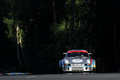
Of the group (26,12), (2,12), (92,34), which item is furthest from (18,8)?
(92,34)

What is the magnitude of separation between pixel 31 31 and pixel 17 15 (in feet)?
20.4

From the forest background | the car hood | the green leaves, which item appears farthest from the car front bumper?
the green leaves

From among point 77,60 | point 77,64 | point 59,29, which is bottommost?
point 77,64

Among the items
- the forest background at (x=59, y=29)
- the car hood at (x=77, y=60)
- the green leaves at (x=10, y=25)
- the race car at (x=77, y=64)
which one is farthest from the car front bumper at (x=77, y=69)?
the green leaves at (x=10, y=25)

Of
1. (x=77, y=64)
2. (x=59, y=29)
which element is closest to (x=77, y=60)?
(x=77, y=64)

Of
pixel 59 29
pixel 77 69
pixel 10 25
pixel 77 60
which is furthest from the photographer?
pixel 10 25

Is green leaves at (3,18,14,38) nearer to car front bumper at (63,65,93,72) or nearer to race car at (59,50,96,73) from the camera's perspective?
race car at (59,50,96,73)

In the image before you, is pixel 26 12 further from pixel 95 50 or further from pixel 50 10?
pixel 95 50

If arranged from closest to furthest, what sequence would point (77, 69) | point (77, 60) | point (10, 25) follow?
point (77, 69) → point (77, 60) → point (10, 25)

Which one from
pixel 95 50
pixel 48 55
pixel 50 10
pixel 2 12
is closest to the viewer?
pixel 48 55

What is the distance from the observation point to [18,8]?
221ft

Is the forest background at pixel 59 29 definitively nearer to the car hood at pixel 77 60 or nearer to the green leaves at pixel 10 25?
the green leaves at pixel 10 25

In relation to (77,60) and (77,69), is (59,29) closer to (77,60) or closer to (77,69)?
(77,60)

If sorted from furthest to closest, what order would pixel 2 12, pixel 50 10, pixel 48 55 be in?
pixel 2 12 → pixel 50 10 → pixel 48 55
